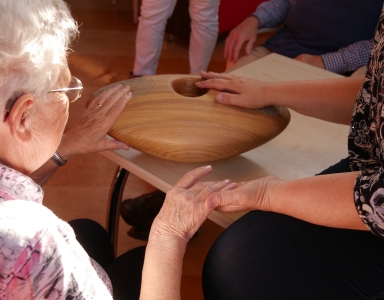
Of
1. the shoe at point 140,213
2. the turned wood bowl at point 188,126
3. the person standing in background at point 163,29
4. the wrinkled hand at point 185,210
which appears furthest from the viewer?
the person standing in background at point 163,29

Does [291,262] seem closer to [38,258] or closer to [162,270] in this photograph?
[162,270]

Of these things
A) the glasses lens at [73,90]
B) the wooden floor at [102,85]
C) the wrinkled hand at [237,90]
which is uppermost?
the glasses lens at [73,90]

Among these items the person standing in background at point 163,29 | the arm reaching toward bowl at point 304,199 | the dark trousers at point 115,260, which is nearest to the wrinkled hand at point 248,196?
the arm reaching toward bowl at point 304,199

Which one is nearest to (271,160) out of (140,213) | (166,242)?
(166,242)

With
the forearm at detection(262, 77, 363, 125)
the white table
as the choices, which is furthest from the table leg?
the forearm at detection(262, 77, 363, 125)

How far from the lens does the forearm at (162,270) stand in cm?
83

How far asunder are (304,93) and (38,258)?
0.84 metres

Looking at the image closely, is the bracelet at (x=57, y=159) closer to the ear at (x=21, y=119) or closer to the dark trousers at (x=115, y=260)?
the dark trousers at (x=115, y=260)

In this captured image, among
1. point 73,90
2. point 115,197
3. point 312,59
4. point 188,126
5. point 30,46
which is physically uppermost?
point 30,46

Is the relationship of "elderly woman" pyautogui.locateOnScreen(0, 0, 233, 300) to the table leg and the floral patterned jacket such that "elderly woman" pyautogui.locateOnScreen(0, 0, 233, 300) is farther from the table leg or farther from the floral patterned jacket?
the table leg

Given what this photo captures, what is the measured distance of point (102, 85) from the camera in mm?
2912

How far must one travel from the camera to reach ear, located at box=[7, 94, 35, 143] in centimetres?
71

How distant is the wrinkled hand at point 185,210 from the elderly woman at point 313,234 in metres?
0.03

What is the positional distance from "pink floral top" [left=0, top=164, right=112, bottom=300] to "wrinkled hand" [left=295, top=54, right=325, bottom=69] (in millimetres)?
1567
